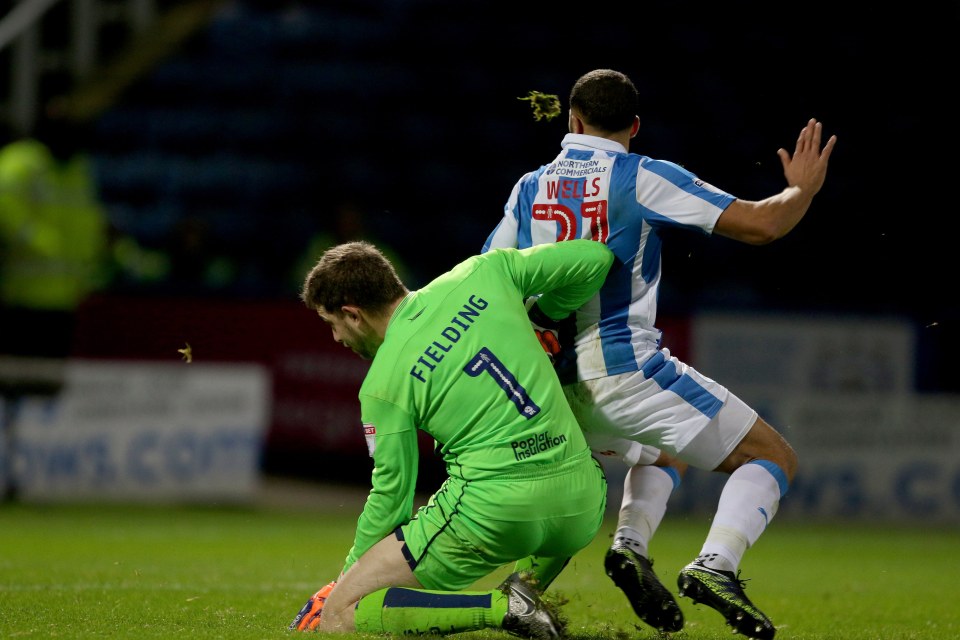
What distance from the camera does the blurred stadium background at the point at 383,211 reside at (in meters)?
10.4

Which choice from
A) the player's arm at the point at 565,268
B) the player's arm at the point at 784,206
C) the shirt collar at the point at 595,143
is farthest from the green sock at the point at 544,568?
the shirt collar at the point at 595,143

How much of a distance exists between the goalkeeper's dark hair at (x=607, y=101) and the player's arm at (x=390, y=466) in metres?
1.39

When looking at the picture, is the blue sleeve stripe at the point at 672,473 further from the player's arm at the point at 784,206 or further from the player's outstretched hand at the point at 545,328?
the player's arm at the point at 784,206

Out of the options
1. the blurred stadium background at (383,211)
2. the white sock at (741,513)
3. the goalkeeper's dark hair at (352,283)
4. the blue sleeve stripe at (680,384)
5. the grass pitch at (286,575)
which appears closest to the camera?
the goalkeeper's dark hair at (352,283)

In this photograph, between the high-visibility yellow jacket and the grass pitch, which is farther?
the high-visibility yellow jacket

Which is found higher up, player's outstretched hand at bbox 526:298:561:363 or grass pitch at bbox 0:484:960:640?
player's outstretched hand at bbox 526:298:561:363

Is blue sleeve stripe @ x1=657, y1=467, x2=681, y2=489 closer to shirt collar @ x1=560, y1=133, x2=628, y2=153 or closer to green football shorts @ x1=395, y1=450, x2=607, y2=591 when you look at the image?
green football shorts @ x1=395, y1=450, x2=607, y2=591

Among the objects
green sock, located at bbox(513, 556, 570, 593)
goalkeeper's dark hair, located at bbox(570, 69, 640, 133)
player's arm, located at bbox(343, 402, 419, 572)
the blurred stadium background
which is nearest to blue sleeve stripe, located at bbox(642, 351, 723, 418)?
green sock, located at bbox(513, 556, 570, 593)

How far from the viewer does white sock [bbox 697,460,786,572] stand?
15.3 feet

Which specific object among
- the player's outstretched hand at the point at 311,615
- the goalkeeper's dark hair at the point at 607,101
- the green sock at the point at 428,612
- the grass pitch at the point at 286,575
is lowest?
the grass pitch at the point at 286,575

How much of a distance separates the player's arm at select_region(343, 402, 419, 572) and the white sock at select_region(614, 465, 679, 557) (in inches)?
38.2

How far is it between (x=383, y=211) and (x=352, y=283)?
359 inches

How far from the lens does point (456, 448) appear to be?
454cm

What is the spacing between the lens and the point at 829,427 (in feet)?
34.5
